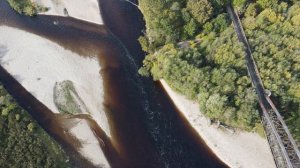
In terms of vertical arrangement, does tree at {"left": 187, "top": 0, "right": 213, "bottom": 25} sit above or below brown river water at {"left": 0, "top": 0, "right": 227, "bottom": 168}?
above

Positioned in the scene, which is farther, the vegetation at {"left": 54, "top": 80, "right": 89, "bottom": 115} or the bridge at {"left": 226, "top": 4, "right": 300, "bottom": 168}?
the vegetation at {"left": 54, "top": 80, "right": 89, "bottom": 115}

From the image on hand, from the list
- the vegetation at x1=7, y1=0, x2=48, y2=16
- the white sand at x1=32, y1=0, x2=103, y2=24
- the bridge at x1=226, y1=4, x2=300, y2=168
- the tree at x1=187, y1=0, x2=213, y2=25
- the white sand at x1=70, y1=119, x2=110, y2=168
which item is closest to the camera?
the bridge at x1=226, y1=4, x2=300, y2=168

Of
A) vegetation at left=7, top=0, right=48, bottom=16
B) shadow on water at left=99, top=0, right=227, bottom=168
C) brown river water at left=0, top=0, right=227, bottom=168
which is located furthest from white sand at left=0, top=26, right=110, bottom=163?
shadow on water at left=99, top=0, right=227, bottom=168

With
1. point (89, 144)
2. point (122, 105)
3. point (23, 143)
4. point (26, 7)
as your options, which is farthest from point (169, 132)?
point (26, 7)

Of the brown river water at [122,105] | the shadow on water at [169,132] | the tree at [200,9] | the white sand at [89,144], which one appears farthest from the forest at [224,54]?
the white sand at [89,144]

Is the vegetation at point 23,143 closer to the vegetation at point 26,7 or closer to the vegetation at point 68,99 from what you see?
the vegetation at point 68,99

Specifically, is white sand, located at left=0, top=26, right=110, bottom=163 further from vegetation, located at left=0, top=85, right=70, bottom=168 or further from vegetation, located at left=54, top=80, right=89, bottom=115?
vegetation, located at left=0, top=85, right=70, bottom=168

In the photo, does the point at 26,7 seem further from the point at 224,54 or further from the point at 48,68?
the point at 224,54
